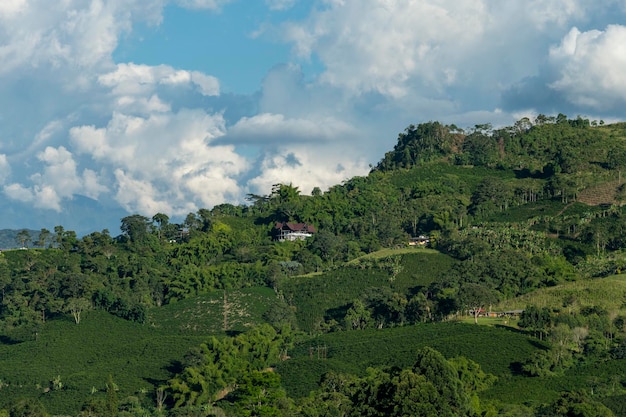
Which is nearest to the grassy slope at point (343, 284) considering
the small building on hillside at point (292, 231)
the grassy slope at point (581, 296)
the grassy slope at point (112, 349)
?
the grassy slope at point (112, 349)

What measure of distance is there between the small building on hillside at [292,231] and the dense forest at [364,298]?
25 centimetres

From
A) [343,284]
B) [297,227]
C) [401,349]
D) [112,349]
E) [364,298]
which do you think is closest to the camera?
[401,349]

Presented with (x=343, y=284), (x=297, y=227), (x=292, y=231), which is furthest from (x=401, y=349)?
(x=297, y=227)

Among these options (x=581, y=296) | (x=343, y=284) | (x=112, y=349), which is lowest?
(x=112, y=349)

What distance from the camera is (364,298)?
305ft

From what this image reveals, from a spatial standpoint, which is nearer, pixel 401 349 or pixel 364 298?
pixel 401 349

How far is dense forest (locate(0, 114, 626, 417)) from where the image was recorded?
224 ft

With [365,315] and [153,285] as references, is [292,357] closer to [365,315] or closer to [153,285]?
[365,315]

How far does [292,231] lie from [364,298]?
28388mm

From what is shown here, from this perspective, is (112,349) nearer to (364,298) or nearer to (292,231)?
(364,298)

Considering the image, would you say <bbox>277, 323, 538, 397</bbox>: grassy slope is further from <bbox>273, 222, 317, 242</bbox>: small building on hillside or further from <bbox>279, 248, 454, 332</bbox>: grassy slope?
<bbox>273, 222, 317, 242</bbox>: small building on hillside

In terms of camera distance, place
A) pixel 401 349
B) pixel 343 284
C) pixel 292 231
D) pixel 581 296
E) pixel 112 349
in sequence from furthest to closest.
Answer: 1. pixel 292 231
2. pixel 343 284
3. pixel 112 349
4. pixel 581 296
5. pixel 401 349

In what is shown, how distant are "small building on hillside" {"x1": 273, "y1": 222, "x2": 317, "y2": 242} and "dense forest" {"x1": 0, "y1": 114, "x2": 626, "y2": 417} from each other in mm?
254

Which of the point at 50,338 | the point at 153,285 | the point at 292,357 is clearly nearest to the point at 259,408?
the point at 292,357
